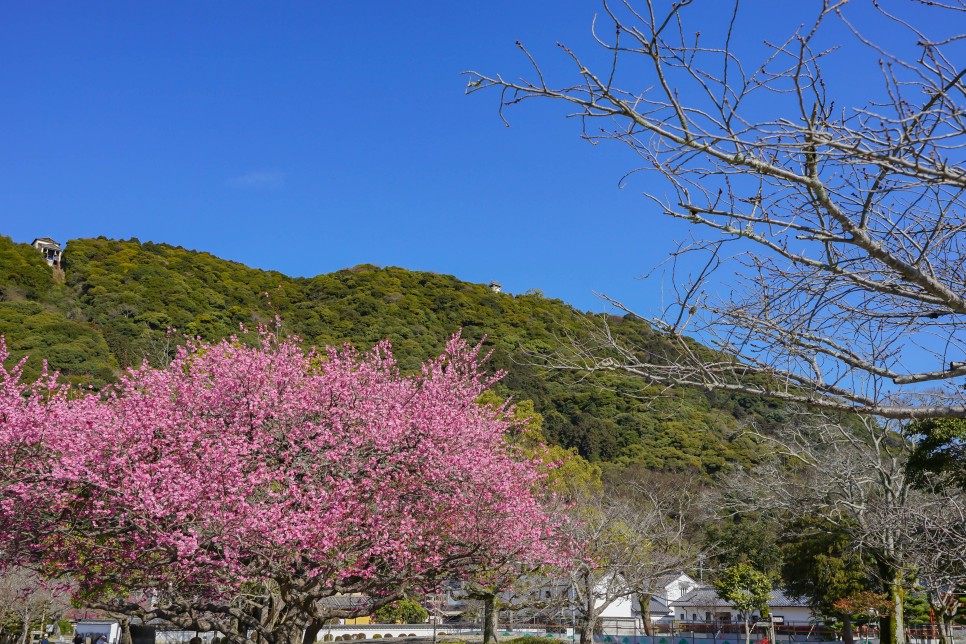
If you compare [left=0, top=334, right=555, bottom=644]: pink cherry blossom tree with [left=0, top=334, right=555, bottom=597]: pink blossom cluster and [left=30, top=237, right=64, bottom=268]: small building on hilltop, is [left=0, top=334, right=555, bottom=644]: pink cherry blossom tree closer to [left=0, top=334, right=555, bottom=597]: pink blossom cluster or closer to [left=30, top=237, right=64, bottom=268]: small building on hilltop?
[left=0, top=334, right=555, bottom=597]: pink blossom cluster

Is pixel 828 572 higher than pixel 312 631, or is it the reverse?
pixel 828 572

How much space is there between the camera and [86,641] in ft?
111

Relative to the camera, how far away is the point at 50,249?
203 feet

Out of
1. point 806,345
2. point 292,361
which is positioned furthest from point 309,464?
point 806,345

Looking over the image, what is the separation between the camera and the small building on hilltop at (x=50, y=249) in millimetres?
61250

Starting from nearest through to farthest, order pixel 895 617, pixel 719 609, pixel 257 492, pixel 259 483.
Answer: pixel 259 483 → pixel 257 492 → pixel 895 617 → pixel 719 609

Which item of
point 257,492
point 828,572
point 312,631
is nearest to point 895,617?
point 828,572

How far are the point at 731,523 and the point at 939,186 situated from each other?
3679 centimetres

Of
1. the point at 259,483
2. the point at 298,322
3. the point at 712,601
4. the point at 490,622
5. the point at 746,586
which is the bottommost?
the point at 712,601

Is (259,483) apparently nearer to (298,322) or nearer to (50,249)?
(298,322)

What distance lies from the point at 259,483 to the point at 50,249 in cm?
6084

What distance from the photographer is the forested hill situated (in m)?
45.6

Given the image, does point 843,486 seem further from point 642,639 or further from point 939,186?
point 939,186

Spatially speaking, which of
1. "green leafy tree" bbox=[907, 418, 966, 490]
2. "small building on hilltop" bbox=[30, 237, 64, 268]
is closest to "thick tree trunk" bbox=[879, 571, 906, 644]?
"green leafy tree" bbox=[907, 418, 966, 490]
